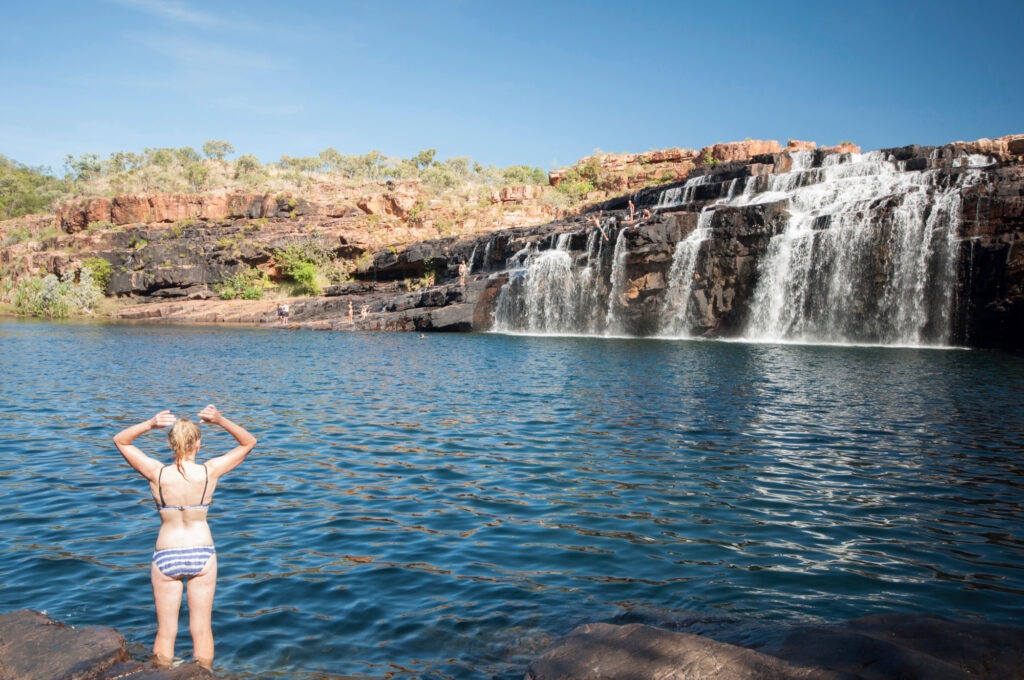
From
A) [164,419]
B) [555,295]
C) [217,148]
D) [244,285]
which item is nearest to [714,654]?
[164,419]

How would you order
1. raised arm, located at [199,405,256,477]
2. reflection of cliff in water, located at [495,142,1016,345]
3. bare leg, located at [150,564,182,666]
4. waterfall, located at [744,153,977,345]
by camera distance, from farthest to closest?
reflection of cliff in water, located at [495,142,1016,345]
waterfall, located at [744,153,977,345]
raised arm, located at [199,405,256,477]
bare leg, located at [150,564,182,666]

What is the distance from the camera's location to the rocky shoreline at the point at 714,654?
14.8 ft

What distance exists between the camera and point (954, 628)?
5.31 meters

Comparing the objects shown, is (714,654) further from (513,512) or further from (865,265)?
(865,265)

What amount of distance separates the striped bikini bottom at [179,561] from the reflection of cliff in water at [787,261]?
3942 cm

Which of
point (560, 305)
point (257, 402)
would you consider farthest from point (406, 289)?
point (257, 402)

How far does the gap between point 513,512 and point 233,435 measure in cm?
491

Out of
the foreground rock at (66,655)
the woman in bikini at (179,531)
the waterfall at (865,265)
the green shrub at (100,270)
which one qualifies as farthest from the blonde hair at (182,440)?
the green shrub at (100,270)

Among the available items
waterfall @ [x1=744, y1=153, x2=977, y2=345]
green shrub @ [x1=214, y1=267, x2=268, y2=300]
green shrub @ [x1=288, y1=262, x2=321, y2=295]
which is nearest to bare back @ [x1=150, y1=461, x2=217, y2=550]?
waterfall @ [x1=744, y1=153, x2=977, y2=345]

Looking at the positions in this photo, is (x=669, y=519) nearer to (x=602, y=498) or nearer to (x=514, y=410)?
(x=602, y=498)

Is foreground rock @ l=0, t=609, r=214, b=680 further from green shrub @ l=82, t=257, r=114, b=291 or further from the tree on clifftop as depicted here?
the tree on clifftop

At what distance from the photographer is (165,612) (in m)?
5.70

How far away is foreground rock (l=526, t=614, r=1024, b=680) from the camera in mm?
4480

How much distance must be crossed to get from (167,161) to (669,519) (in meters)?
119
